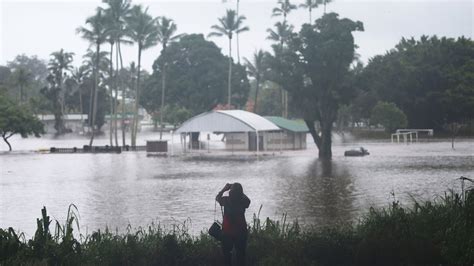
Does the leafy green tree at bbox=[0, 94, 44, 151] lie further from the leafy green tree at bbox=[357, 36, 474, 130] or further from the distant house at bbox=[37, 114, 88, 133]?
the distant house at bbox=[37, 114, 88, 133]

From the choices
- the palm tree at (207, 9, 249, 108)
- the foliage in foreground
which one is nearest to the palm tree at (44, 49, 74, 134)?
the palm tree at (207, 9, 249, 108)

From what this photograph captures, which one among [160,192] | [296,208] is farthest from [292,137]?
[296,208]

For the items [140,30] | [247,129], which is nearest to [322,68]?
[247,129]

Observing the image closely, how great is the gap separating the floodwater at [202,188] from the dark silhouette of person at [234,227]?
3.04 m

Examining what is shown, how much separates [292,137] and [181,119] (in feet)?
135

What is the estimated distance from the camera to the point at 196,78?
94.8 meters

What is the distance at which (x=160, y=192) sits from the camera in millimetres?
24547

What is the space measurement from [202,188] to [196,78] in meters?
69.8

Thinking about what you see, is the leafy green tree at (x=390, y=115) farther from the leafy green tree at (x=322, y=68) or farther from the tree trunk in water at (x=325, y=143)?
the tree trunk in water at (x=325, y=143)

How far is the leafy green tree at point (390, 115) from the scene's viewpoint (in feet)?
241

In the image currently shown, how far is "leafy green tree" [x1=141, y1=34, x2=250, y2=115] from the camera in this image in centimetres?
9394

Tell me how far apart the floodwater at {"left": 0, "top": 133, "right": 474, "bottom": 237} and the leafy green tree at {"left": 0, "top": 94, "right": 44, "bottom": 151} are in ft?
72.4

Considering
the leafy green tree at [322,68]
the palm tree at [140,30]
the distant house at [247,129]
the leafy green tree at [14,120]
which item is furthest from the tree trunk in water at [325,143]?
the leafy green tree at [14,120]

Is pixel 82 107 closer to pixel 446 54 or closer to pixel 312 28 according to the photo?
pixel 446 54
